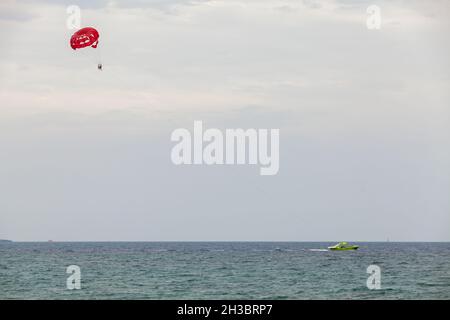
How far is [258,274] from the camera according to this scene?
238 ft

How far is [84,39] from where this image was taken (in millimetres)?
43125

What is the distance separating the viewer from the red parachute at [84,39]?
4281 centimetres

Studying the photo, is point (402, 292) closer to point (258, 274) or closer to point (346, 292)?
point (346, 292)

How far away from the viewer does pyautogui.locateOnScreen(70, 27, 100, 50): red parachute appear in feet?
140
